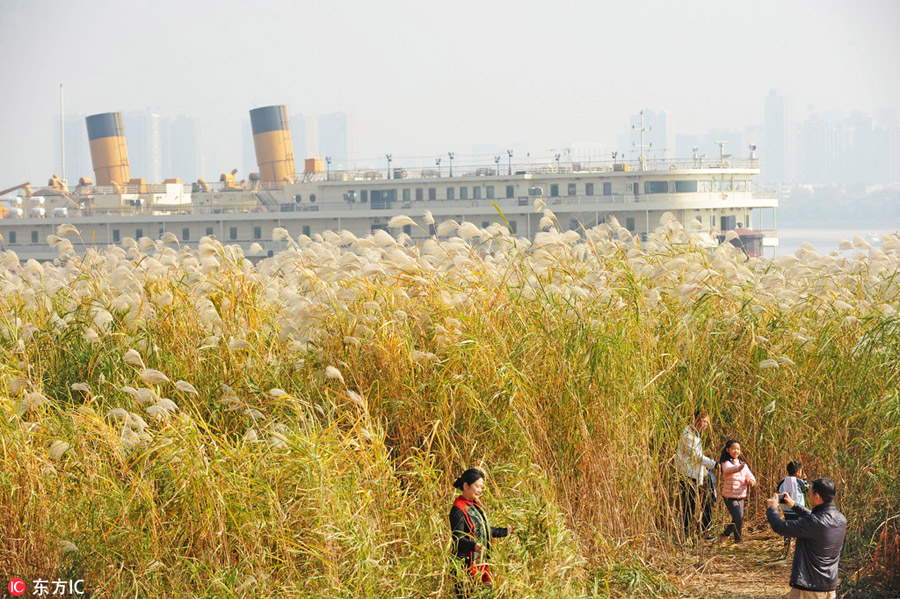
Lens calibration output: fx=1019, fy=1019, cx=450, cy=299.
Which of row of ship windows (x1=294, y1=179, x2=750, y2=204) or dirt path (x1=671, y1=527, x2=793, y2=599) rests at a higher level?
dirt path (x1=671, y1=527, x2=793, y2=599)

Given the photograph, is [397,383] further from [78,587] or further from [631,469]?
[78,587]

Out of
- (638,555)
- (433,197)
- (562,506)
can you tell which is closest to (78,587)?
(562,506)

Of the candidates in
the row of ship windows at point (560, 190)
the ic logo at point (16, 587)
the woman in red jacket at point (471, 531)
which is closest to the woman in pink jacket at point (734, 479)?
the woman in red jacket at point (471, 531)

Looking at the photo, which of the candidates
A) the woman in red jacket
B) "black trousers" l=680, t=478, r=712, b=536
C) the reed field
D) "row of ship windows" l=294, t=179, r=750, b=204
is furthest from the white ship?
the woman in red jacket

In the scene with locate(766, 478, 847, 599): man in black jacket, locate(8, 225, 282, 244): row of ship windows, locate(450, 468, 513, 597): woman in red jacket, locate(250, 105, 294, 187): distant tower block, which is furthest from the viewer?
locate(250, 105, 294, 187): distant tower block

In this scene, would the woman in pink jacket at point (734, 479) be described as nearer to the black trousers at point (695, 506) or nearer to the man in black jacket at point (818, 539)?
the black trousers at point (695, 506)

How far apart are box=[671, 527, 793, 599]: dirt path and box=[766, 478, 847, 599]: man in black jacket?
2.09 feet

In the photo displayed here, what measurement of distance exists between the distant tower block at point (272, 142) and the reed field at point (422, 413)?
36.3 meters

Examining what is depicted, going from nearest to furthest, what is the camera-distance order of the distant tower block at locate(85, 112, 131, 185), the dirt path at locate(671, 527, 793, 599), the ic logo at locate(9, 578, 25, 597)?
the ic logo at locate(9, 578, 25, 597) < the dirt path at locate(671, 527, 793, 599) < the distant tower block at locate(85, 112, 131, 185)

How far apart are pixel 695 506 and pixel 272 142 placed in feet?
130

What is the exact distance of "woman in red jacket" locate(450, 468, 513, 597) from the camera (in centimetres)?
473

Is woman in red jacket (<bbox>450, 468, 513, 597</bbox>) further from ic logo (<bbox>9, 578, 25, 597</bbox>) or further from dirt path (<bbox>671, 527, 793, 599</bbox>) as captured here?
ic logo (<bbox>9, 578, 25, 597</bbox>)

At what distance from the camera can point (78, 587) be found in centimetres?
484

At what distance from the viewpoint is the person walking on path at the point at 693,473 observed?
5914 mm
